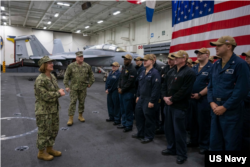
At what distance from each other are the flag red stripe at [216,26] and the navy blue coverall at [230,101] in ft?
10.1

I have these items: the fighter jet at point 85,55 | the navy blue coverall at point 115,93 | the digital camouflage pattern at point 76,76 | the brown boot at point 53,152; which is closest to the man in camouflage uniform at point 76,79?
the digital camouflage pattern at point 76,76

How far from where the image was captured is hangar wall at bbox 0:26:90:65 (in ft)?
83.1

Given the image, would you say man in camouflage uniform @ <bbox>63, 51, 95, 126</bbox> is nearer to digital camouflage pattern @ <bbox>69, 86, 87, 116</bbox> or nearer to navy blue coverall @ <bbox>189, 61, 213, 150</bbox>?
digital camouflage pattern @ <bbox>69, 86, 87, 116</bbox>

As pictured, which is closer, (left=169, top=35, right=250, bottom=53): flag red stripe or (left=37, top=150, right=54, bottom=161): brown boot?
(left=37, top=150, right=54, bottom=161): brown boot

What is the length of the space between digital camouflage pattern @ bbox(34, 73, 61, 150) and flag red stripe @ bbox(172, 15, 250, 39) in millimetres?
5036

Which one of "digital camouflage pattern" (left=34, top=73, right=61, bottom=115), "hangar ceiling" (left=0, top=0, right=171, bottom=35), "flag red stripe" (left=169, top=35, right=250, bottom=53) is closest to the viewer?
"digital camouflage pattern" (left=34, top=73, right=61, bottom=115)

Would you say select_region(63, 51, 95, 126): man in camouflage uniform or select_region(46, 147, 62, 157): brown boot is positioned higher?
select_region(63, 51, 95, 126): man in camouflage uniform

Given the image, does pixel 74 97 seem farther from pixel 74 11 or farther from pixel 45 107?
pixel 74 11

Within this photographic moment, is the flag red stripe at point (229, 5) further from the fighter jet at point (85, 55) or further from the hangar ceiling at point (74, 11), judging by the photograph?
the hangar ceiling at point (74, 11)

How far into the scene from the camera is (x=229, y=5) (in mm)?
4840

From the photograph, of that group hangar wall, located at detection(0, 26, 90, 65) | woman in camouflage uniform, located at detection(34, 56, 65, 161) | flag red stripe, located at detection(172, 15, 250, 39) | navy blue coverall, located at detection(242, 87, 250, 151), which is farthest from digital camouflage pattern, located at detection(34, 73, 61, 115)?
hangar wall, located at detection(0, 26, 90, 65)

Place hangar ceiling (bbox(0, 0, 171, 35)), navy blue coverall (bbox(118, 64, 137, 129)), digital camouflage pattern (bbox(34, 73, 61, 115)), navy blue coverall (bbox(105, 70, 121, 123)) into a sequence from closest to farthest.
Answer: digital camouflage pattern (bbox(34, 73, 61, 115)), navy blue coverall (bbox(118, 64, 137, 129)), navy blue coverall (bbox(105, 70, 121, 123)), hangar ceiling (bbox(0, 0, 171, 35))

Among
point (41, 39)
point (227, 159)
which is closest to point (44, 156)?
point (227, 159)

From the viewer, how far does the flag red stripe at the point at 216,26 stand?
14.8 feet
